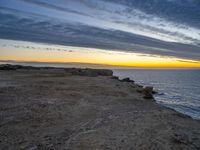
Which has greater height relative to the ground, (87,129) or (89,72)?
(87,129)

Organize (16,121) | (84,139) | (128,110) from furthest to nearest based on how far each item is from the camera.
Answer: (128,110) → (16,121) → (84,139)

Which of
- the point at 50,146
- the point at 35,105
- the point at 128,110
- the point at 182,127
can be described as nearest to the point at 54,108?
the point at 35,105

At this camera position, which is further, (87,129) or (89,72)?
(89,72)

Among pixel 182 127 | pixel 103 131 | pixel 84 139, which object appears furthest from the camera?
pixel 182 127

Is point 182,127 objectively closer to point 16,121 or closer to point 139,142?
point 139,142

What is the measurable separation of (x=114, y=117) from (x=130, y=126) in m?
2.42

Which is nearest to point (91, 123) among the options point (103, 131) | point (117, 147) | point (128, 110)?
point (103, 131)

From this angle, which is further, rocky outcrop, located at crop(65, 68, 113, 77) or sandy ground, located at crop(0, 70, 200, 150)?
rocky outcrop, located at crop(65, 68, 113, 77)

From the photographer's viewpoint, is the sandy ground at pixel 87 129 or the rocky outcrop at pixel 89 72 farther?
the rocky outcrop at pixel 89 72

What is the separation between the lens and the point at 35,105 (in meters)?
21.1

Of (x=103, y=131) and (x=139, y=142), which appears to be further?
(x=103, y=131)

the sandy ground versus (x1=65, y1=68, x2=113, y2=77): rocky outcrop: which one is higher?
the sandy ground

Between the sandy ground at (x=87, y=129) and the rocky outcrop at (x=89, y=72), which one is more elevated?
the sandy ground at (x=87, y=129)

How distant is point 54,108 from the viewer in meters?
20.5
